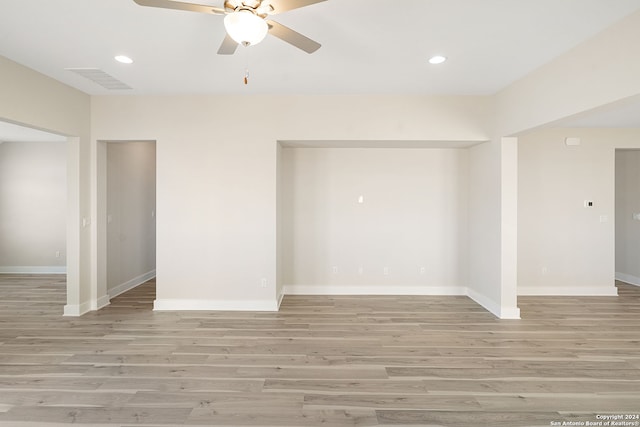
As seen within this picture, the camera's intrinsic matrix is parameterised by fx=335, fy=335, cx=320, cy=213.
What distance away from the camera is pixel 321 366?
116 inches

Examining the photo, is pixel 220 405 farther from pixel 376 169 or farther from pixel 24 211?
pixel 24 211

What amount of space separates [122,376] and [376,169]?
162 inches

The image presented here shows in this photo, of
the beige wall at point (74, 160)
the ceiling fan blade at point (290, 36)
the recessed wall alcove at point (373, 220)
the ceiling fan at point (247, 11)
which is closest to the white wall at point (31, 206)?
the beige wall at point (74, 160)

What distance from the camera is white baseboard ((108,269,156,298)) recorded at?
5164mm

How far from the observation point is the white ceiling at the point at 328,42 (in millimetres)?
2434

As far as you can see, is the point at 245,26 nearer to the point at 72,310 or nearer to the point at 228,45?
the point at 228,45

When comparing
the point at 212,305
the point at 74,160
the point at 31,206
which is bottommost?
the point at 212,305

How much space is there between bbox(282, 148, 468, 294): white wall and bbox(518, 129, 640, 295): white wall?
103 cm

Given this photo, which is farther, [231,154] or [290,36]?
[231,154]

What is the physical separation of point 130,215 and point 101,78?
8.19ft

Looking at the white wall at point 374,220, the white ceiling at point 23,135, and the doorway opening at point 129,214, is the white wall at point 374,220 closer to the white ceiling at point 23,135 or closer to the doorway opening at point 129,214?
the doorway opening at point 129,214

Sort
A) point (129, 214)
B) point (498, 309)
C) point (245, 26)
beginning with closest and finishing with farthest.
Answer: point (245, 26)
point (498, 309)
point (129, 214)

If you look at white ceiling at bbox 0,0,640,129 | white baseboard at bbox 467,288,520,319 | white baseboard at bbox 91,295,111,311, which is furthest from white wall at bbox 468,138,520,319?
white baseboard at bbox 91,295,111,311

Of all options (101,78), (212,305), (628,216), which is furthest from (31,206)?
(628,216)
